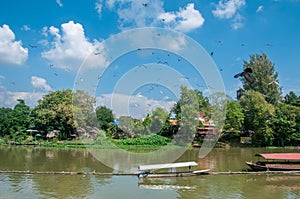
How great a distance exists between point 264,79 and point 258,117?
29.4ft

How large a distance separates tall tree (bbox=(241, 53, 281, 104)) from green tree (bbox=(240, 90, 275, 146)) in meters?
4.60

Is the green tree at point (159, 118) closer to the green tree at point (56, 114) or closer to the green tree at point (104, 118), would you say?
the green tree at point (104, 118)

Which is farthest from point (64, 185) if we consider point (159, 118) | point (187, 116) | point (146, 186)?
point (159, 118)

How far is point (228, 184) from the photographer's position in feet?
36.1

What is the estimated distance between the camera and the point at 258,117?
2895 centimetres

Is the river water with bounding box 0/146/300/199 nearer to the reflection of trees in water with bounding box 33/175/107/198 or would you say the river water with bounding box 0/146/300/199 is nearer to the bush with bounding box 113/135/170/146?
the reflection of trees in water with bounding box 33/175/107/198

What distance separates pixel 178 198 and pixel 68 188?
13.1 feet

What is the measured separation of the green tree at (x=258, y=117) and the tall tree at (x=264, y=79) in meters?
4.60

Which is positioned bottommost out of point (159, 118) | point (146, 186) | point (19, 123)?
point (146, 186)

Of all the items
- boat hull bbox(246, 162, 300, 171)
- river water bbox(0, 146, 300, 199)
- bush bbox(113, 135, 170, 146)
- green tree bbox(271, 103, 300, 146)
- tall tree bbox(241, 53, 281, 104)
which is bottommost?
river water bbox(0, 146, 300, 199)

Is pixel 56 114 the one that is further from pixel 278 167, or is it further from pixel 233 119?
pixel 278 167

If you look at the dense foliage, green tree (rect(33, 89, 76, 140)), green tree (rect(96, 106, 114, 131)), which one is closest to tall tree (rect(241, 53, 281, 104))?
the dense foliage

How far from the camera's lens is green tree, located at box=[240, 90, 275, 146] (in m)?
28.0

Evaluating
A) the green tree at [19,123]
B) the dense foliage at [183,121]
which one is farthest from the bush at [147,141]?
the green tree at [19,123]
